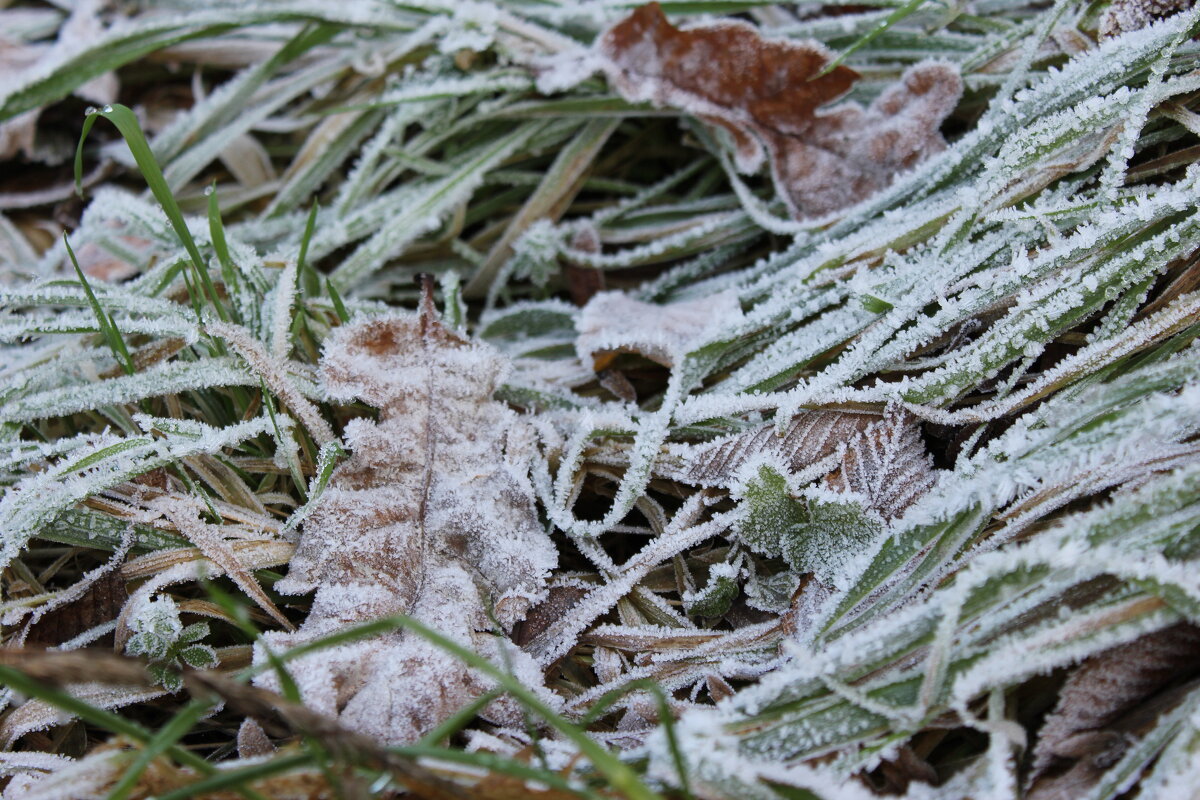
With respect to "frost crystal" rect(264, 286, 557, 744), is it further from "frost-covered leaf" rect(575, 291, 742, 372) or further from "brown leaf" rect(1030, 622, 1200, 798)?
"brown leaf" rect(1030, 622, 1200, 798)

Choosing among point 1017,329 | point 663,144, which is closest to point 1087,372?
point 1017,329

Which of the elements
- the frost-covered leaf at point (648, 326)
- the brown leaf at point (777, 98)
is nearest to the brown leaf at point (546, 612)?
the frost-covered leaf at point (648, 326)

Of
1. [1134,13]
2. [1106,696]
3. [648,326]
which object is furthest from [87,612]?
[1134,13]

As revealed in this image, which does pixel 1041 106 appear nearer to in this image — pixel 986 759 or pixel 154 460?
pixel 986 759

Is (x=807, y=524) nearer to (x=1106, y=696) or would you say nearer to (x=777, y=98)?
(x=1106, y=696)

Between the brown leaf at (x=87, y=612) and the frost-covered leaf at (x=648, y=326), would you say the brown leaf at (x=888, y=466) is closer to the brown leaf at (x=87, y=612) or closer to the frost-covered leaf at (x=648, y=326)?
the frost-covered leaf at (x=648, y=326)

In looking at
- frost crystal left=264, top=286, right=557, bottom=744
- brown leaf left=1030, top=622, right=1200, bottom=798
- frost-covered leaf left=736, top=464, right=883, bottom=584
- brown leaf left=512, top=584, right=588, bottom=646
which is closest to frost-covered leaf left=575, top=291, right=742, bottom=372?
frost crystal left=264, top=286, right=557, bottom=744
